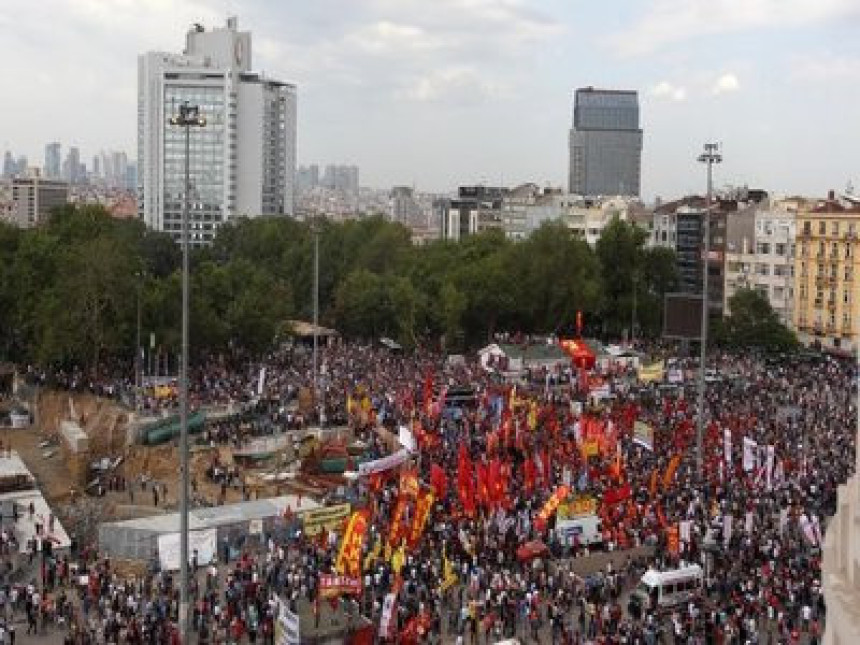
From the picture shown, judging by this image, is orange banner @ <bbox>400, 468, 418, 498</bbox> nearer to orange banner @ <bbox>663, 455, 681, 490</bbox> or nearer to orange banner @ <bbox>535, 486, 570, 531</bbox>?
orange banner @ <bbox>535, 486, 570, 531</bbox>

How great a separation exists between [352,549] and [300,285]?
208 ft

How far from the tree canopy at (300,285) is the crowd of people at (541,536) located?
9.90 meters

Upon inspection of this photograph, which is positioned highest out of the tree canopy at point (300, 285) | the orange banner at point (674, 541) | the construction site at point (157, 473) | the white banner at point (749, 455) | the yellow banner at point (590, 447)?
the tree canopy at point (300, 285)

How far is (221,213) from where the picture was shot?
497 feet

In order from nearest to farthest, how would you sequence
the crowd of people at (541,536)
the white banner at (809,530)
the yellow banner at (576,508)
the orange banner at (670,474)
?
the crowd of people at (541,536), the white banner at (809,530), the yellow banner at (576,508), the orange banner at (670,474)

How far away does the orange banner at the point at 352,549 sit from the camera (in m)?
24.7

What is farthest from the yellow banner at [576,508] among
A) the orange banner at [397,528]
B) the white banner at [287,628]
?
the white banner at [287,628]

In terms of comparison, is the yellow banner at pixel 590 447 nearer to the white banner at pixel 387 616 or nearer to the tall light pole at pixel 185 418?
the white banner at pixel 387 616

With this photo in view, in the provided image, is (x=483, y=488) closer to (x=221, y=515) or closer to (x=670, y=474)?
(x=670, y=474)

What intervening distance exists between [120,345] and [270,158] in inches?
4331

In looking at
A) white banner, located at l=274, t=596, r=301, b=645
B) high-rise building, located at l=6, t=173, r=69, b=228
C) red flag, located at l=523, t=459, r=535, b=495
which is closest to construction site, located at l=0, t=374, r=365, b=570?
red flag, located at l=523, t=459, r=535, b=495

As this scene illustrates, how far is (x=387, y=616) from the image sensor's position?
22359mm

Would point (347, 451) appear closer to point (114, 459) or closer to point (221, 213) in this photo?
point (114, 459)

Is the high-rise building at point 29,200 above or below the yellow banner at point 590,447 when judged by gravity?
above
